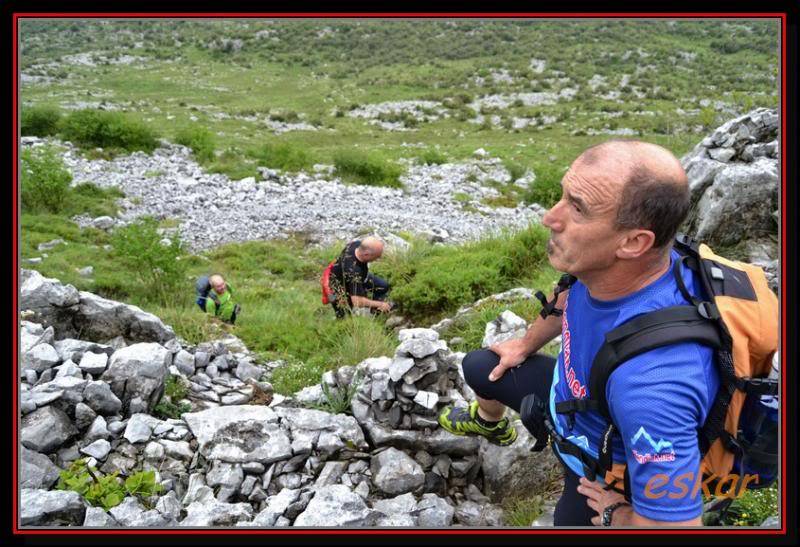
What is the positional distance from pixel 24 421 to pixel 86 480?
0.84 metres

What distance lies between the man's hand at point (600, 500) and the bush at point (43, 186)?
16.1 meters

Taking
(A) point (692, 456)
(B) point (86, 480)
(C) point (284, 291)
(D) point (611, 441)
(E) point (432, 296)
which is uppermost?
(A) point (692, 456)

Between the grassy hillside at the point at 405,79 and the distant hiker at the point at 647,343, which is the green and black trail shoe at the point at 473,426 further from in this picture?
the grassy hillside at the point at 405,79

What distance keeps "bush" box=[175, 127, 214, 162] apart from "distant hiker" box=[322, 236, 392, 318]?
15.3 metres

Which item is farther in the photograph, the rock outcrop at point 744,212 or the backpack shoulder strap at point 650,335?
the rock outcrop at point 744,212

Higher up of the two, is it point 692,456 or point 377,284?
point 692,456

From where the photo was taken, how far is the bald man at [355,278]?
805 cm

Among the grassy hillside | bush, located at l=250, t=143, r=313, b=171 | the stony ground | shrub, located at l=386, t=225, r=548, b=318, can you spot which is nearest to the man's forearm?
shrub, located at l=386, t=225, r=548, b=318

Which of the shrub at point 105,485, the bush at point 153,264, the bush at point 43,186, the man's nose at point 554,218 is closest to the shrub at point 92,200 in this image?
the bush at point 43,186

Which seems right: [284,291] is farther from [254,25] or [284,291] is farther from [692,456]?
[254,25]

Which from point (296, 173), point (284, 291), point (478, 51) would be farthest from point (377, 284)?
point (478, 51)

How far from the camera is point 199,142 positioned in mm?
22906

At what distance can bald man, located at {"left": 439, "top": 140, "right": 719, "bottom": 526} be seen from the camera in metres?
2.16

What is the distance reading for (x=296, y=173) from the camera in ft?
67.5
